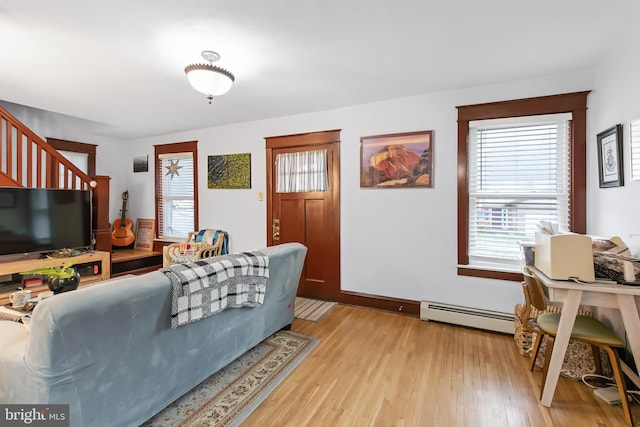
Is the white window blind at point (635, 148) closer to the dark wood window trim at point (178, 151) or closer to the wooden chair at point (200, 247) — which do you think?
the wooden chair at point (200, 247)

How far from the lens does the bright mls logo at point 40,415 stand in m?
1.26

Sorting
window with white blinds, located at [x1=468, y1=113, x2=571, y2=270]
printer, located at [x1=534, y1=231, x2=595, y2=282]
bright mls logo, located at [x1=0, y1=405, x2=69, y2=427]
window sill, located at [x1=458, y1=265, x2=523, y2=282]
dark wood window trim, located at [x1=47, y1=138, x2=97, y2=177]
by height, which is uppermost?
dark wood window trim, located at [x1=47, y1=138, x2=97, y2=177]

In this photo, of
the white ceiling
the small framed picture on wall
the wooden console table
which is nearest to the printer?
the small framed picture on wall

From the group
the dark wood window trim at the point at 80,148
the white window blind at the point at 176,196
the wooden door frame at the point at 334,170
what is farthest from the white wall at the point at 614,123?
the dark wood window trim at the point at 80,148

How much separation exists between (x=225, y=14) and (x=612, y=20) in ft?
8.08

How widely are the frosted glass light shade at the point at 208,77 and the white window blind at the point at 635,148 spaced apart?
284cm

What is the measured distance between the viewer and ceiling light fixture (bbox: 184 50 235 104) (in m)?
2.20

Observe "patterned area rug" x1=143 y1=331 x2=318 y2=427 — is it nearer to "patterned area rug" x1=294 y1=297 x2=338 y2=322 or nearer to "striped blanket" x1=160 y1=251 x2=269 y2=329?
"striped blanket" x1=160 y1=251 x2=269 y2=329

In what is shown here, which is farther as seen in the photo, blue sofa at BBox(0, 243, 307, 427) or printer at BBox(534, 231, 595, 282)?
printer at BBox(534, 231, 595, 282)

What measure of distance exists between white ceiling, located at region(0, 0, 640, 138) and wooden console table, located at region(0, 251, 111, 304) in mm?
1834

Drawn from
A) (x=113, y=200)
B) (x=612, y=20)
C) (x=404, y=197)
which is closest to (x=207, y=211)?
(x=113, y=200)

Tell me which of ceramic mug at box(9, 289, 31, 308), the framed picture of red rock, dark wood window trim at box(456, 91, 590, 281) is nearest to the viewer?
ceramic mug at box(9, 289, 31, 308)

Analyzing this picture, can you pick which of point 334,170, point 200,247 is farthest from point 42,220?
point 334,170

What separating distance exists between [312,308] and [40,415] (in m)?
2.53
